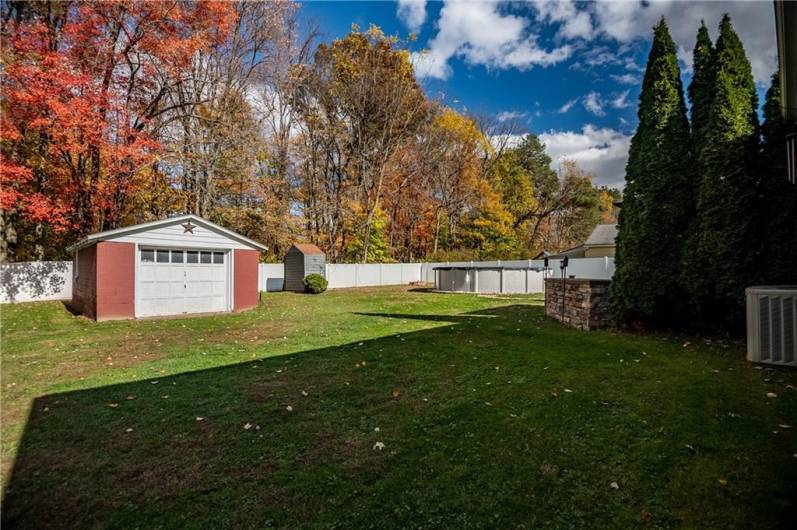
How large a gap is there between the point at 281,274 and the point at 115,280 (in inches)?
389

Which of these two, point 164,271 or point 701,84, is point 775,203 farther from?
point 164,271

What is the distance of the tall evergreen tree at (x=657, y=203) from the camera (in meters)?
6.62

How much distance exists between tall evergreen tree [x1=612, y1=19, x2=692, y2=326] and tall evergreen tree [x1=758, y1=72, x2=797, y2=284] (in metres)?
1.02

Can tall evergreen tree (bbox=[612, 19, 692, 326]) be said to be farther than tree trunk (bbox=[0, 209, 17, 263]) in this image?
No

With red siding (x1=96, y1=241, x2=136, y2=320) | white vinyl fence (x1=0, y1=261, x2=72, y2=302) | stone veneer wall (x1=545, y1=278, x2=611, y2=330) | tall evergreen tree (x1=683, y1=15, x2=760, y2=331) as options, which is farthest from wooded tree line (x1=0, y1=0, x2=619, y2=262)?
tall evergreen tree (x1=683, y1=15, x2=760, y2=331)

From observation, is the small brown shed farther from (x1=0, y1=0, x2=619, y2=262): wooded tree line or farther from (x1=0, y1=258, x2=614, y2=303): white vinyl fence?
(x1=0, y1=0, x2=619, y2=262): wooded tree line

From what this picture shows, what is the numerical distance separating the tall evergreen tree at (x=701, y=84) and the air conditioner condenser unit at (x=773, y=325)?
315cm

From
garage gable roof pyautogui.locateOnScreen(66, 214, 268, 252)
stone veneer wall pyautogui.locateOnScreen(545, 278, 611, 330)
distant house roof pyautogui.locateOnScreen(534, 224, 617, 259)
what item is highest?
distant house roof pyautogui.locateOnScreen(534, 224, 617, 259)

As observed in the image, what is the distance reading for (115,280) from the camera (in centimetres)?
1002

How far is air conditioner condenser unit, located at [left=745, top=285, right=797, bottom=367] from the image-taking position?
14.3 ft

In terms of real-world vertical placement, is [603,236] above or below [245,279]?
above

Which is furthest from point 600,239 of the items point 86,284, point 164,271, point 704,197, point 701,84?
point 86,284

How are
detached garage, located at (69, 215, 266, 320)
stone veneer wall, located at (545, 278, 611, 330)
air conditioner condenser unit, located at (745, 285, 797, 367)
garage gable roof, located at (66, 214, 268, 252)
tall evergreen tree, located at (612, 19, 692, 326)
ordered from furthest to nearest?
detached garage, located at (69, 215, 266, 320), garage gable roof, located at (66, 214, 268, 252), stone veneer wall, located at (545, 278, 611, 330), tall evergreen tree, located at (612, 19, 692, 326), air conditioner condenser unit, located at (745, 285, 797, 367)

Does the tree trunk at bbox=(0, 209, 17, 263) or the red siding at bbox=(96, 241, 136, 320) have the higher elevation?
the tree trunk at bbox=(0, 209, 17, 263)
